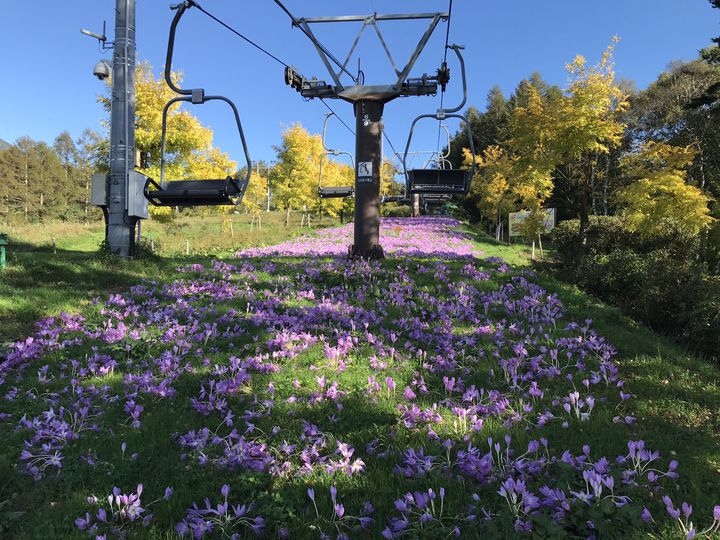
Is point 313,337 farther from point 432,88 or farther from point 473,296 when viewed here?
point 432,88

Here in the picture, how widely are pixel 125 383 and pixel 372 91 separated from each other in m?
10.9

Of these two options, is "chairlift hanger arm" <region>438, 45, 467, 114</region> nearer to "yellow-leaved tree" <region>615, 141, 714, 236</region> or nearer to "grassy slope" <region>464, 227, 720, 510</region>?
"grassy slope" <region>464, 227, 720, 510</region>

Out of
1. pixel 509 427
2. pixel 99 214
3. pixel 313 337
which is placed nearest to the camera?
pixel 509 427

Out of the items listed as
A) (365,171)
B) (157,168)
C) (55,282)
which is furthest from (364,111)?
(157,168)

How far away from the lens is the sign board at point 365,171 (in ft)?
42.9

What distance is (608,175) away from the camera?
180 feet

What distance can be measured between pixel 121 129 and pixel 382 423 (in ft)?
34.1

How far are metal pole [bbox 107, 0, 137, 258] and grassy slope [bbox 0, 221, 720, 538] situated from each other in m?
3.02

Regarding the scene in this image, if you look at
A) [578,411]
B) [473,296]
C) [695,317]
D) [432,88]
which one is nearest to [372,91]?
[432,88]

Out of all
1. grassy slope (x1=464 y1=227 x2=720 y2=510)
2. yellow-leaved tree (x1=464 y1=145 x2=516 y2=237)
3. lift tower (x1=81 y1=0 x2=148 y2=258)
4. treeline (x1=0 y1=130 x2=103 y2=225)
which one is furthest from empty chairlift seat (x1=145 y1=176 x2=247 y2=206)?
treeline (x1=0 y1=130 x2=103 y2=225)

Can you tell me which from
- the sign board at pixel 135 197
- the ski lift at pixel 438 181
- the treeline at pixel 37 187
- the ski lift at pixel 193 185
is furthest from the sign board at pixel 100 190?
the treeline at pixel 37 187

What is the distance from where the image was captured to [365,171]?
13.1 m

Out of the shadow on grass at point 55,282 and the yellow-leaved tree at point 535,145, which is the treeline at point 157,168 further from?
the yellow-leaved tree at point 535,145

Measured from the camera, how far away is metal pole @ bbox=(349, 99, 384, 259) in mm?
13086
